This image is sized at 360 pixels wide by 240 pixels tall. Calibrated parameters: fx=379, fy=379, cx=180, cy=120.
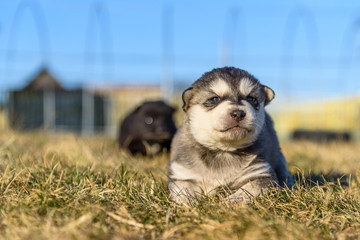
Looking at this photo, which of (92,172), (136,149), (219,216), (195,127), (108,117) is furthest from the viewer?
(108,117)

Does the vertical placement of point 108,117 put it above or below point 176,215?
below

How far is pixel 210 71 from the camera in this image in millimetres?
4297

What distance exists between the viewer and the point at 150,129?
768 centimetres

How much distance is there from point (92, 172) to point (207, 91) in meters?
1.72

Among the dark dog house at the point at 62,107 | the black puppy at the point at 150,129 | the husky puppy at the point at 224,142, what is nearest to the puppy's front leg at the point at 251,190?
the husky puppy at the point at 224,142

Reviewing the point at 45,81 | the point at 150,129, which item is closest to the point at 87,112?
the point at 45,81

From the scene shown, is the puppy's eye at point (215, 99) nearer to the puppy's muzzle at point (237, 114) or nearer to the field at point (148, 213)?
the puppy's muzzle at point (237, 114)

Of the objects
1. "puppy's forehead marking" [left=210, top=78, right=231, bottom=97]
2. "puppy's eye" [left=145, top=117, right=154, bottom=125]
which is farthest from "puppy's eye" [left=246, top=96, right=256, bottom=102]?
"puppy's eye" [left=145, top=117, right=154, bottom=125]

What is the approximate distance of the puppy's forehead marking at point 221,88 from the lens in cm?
396

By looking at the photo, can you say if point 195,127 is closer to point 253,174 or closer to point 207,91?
point 207,91

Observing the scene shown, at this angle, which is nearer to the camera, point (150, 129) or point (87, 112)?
point (150, 129)

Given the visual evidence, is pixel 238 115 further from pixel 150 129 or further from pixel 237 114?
pixel 150 129

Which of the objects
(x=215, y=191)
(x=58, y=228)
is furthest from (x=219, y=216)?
(x=58, y=228)

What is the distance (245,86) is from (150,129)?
3.93 m
